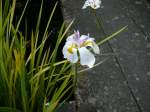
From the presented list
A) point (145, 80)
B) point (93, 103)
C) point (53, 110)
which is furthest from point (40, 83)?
point (145, 80)

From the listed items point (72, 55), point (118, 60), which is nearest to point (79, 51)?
point (72, 55)

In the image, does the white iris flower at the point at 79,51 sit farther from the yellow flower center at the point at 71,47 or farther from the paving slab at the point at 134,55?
the paving slab at the point at 134,55

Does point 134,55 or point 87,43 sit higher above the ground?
point 87,43

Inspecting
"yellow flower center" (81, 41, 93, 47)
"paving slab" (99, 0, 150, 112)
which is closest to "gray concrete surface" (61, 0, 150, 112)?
"paving slab" (99, 0, 150, 112)

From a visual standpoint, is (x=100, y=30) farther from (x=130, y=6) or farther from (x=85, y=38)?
(x=85, y=38)

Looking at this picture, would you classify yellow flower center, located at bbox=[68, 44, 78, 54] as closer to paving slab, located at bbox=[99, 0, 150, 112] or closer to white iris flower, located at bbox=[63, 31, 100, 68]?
white iris flower, located at bbox=[63, 31, 100, 68]

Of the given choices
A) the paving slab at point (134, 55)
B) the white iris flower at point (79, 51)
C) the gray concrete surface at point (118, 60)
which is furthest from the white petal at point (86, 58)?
the paving slab at point (134, 55)

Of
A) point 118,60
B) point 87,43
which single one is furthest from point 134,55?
point 87,43

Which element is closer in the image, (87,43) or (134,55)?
(87,43)

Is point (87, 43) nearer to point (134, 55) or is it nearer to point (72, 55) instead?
point (72, 55)

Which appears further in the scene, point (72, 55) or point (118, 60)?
point (118, 60)

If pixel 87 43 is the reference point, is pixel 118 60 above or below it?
below
